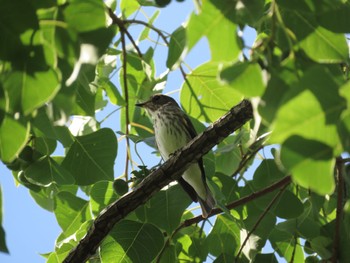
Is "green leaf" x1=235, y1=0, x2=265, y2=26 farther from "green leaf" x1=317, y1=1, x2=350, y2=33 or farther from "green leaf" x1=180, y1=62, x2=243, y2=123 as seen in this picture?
"green leaf" x1=180, y1=62, x2=243, y2=123

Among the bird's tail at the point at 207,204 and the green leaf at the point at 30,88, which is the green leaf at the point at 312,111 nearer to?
the green leaf at the point at 30,88

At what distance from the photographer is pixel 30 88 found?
137 centimetres

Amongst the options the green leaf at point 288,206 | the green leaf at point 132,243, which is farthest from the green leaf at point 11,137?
the green leaf at point 288,206

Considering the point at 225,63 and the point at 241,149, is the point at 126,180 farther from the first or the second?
the point at 225,63

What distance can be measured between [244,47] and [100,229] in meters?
1.70

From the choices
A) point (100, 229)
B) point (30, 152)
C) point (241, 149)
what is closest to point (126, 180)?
point (100, 229)

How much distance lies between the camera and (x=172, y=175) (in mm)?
2803

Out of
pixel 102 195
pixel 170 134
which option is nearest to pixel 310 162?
pixel 102 195

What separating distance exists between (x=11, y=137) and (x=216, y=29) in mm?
518

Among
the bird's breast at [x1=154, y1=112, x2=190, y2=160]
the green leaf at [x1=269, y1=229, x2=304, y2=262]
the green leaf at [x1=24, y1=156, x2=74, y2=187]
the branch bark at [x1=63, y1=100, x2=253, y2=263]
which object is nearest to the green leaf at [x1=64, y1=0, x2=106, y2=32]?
the branch bark at [x1=63, y1=100, x2=253, y2=263]

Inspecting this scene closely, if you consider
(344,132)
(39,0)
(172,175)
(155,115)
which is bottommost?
(155,115)

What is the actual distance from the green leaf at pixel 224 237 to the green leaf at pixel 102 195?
568 millimetres

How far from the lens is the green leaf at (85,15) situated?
57.4 inches

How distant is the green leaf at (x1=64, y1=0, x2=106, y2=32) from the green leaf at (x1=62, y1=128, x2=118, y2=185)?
4.98 ft
